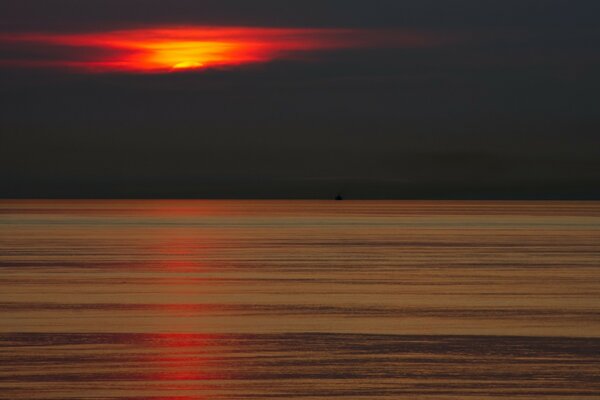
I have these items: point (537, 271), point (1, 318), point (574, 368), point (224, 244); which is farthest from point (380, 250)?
point (574, 368)

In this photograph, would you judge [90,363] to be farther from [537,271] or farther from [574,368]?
[537,271]

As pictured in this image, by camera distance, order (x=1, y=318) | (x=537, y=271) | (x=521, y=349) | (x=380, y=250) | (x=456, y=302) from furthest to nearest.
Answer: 1. (x=380, y=250)
2. (x=537, y=271)
3. (x=456, y=302)
4. (x=1, y=318)
5. (x=521, y=349)

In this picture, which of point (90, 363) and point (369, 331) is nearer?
point (90, 363)

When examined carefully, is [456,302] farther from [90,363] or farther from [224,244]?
[224,244]

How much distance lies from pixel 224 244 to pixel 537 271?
23027 mm

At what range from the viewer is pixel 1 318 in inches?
833

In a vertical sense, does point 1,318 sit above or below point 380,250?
below

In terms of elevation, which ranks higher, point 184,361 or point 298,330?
point 298,330

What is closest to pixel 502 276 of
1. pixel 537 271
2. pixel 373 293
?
pixel 537 271

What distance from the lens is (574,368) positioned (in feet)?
52.2

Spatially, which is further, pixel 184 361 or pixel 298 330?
pixel 298 330

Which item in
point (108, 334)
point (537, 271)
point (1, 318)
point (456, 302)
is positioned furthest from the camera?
point (537, 271)

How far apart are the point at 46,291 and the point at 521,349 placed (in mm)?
12809

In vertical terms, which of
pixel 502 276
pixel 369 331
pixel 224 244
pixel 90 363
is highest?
pixel 224 244
